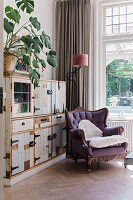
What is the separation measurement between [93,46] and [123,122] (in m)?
1.61

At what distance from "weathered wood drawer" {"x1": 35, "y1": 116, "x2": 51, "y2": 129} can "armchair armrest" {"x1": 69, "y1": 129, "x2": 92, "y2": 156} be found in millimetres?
419

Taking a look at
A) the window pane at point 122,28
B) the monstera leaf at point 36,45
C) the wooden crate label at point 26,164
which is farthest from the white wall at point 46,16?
the monstera leaf at point 36,45

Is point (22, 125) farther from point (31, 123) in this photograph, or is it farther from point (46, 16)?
point (46, 16)

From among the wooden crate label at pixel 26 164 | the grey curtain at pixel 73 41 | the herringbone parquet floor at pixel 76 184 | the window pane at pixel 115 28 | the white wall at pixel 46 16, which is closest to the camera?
the herringbone parquet floor at pixel 76 184

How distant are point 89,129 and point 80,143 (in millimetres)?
528

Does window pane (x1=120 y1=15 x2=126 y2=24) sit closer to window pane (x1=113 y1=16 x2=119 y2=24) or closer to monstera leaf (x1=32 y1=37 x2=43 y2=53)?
window pane (x1=113 y1=16 x2=119 y2=24)

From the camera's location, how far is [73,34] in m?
4.92

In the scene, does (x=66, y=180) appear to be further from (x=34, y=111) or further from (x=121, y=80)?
(x=121, y=80)

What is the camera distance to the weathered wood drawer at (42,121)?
3719 millimetres

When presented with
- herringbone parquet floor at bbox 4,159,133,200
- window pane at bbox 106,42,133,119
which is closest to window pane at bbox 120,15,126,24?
window pane at bbox 106,42,133,119

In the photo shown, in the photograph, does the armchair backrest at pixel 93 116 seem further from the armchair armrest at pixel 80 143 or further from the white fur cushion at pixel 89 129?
the armchair armrest at pixel 80 143

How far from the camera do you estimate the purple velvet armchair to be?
12.2ft

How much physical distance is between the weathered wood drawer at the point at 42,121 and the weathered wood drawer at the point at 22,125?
0.43 feet

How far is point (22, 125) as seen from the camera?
3365 millimetres
